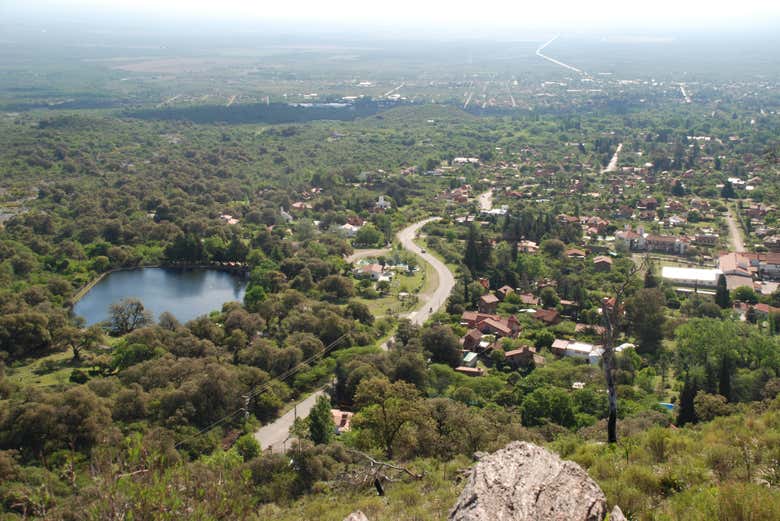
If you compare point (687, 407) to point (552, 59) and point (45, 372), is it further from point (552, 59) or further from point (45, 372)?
point (552, 59)

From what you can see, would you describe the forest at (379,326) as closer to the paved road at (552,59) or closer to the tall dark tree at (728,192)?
the tall dark tree at (728,192)

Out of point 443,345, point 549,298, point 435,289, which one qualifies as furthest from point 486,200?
point 443,345

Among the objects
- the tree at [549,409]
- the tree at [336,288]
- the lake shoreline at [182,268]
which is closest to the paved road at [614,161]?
the tree at [336,288]

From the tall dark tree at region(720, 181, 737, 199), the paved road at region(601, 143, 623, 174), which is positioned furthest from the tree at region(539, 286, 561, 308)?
the paved road at region(601, 143, 623, 174)

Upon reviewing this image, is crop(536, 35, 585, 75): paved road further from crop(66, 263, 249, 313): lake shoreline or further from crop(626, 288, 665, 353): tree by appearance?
crop(626, 288, 665, 353): tree

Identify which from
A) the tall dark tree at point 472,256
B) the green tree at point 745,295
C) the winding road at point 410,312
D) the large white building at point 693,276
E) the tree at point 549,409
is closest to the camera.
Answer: the tree at point 549,409

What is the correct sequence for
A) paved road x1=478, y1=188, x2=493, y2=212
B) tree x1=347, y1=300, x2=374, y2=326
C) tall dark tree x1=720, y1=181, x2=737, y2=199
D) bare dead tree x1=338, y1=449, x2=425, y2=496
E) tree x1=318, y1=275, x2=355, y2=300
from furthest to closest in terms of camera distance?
1. tall dark tree x1=720, y1=181, x2=737, y2=199
2. paved road x1=478, y1=188, x2=493, y2=212
3. tree x1=318, y1=275, x2=355, y2=300
4. tree x1=347, y1=300, x2=374, y2=326
5. bare dead tree x1=338, y1=449, x2=425, y2=496
